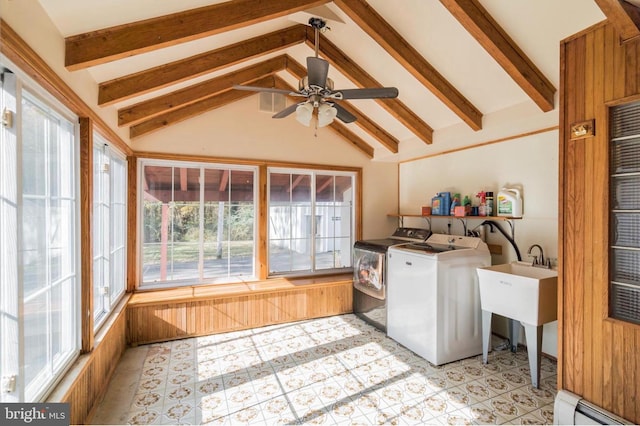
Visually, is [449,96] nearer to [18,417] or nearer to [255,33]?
[255,33]

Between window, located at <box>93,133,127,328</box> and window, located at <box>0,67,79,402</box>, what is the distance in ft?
1.54

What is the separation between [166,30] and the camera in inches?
77.4

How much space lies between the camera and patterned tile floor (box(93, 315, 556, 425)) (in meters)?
2.18

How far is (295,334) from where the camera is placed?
11.8ft

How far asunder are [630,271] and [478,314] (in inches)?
62.0

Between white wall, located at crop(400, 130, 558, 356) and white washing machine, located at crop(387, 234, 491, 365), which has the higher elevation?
white wall, located at crop(400, 130, 558, 356)

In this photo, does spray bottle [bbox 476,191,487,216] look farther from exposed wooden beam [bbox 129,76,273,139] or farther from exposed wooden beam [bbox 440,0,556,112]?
exposed wooden beam [bbox 129,76,273,139]

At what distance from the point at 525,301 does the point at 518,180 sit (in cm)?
135

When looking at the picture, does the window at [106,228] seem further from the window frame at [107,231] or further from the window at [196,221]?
the window at [196,221]

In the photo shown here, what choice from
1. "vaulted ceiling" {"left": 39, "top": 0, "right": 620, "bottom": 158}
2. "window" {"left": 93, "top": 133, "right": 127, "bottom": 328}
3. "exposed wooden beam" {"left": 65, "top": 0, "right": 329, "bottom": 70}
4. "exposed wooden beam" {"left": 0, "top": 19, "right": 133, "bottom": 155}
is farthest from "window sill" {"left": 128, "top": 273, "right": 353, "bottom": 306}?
"exposed wooden beam" {"left": 65, "top": 0, "right": 329, "bottom": 70}

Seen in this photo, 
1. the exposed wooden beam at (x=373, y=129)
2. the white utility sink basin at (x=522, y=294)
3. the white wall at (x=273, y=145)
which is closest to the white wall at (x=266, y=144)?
the white wall at (x=273, y=145)

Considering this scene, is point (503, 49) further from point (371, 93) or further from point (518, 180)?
point (518, 180)

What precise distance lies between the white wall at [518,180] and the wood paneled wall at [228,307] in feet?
6.10

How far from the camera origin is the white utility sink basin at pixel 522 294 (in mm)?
2508
